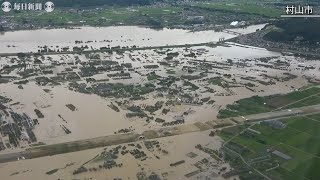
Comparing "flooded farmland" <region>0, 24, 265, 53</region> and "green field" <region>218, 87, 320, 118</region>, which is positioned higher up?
"flooded farmland" <region>0, 24, 265, 53</region>

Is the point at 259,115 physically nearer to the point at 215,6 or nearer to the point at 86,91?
the point at 86,91

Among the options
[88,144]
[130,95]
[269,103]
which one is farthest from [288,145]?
[130,95]

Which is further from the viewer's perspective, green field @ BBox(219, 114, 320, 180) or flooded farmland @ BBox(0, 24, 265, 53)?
flooded farmland @ BBox(0, 24, 265, 53)

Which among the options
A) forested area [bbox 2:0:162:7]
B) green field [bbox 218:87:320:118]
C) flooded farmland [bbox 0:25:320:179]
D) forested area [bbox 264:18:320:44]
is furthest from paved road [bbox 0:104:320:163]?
forested area [bbox 2:0:162:7]

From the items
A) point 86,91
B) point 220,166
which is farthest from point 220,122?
point 86,91

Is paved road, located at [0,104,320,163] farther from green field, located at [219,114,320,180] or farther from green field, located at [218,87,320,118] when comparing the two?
green field, located at [219,114,320,180]

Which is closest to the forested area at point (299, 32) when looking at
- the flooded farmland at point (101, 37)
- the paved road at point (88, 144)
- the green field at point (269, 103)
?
the flooded farmland at point (101, 37)

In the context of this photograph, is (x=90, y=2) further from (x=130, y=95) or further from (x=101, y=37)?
(x=130, y=95)
